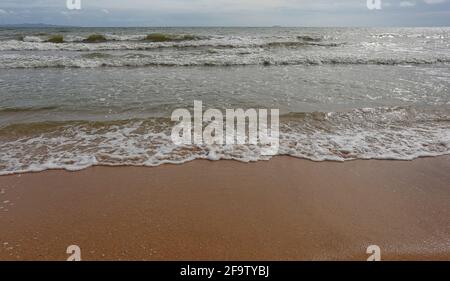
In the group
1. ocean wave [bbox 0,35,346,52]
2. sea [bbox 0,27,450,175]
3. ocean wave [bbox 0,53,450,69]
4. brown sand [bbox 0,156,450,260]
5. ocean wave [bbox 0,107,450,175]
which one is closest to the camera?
brown sand [bbox 0,156,450,260]

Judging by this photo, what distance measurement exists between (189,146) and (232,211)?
1921 mm

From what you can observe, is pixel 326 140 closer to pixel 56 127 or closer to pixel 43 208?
pixel 43 208

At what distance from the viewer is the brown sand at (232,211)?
9.32 ft

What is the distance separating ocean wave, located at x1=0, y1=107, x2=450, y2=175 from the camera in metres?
4.63

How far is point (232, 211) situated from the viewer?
3402 millimetres

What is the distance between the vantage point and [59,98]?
25.0 ft

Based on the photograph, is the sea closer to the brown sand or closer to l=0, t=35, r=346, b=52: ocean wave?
the brown sand

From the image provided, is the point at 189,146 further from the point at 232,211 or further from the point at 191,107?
the point at 191,107

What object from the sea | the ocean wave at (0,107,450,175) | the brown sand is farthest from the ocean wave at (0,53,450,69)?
the brown sand

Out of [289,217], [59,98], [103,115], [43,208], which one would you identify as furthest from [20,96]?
[289,217]

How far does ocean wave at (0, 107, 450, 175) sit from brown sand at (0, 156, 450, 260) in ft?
0.96

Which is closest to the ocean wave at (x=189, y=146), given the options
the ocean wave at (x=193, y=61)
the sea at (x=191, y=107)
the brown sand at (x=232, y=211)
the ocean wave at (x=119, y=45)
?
the sea at (x=191, y=107)

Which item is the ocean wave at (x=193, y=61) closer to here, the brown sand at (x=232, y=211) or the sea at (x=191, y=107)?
the sea at (x=191, y=107)
